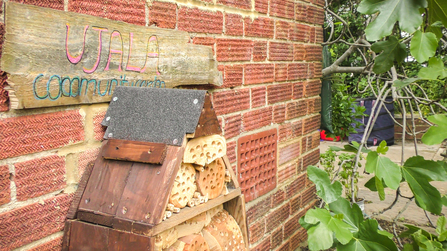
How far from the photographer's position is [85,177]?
3.80 feet

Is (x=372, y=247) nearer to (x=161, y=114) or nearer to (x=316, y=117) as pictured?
(x=161, y=114)

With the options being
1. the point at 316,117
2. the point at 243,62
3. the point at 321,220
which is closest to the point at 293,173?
the point at 316,117

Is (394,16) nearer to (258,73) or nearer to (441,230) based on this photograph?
(258,73)

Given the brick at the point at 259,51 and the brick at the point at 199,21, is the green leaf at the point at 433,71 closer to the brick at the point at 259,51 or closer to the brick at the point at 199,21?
the brick at the point at 259,51

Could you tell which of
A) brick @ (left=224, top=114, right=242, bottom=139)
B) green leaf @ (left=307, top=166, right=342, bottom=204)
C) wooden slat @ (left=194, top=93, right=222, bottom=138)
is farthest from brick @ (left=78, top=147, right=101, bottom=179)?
green leaf @ (left=307, top=166, right=342, bottom=204)

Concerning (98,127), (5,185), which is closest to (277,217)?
(98,127)

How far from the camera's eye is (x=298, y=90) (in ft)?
8.12

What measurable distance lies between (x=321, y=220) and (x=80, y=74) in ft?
→ 3.21

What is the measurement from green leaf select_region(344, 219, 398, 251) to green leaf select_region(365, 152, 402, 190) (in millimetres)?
170

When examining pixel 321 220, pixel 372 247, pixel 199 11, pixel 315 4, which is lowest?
pixel 372 247

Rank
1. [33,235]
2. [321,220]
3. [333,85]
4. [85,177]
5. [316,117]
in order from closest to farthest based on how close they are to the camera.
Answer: [33,235] < [85,177] < [321,220] < [316,117] < [333,85]

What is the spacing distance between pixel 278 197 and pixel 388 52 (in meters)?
1.10

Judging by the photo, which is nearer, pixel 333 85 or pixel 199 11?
pixel 199 11

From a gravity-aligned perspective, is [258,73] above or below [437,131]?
above
